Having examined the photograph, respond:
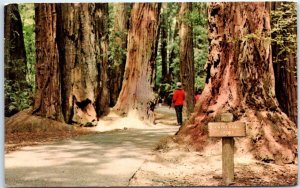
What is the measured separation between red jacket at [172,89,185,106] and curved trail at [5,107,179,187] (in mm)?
300

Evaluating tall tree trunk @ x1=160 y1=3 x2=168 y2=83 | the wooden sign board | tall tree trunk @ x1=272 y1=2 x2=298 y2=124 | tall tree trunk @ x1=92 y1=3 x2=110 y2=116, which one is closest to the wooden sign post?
the wooden sign board

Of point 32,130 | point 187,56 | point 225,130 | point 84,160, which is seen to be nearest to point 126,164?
point 84,160

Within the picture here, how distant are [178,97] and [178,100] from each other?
2.0 inches

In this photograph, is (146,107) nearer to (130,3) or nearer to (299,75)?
(130,3)

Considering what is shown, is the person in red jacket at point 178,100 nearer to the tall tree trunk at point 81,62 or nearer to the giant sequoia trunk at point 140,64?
the giant sequoia trunk at point 140,64

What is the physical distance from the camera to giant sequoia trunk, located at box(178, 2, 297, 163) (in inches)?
251

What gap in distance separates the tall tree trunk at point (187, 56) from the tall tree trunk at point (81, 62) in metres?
1.28

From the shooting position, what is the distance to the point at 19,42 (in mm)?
6602

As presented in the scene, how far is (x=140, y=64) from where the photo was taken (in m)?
7.85

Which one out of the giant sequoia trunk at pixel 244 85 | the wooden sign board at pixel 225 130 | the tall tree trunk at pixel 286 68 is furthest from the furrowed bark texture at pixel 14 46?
the tall tree trunk at pixel 286 68

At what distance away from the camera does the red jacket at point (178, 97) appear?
6.59 m

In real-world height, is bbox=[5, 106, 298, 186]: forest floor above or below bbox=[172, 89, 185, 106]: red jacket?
below

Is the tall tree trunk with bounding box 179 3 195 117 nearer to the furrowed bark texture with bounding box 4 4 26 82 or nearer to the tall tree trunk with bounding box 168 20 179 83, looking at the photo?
the tall tree trunk with bounding box 168 20 179 83

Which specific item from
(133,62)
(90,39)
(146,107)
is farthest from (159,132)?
(90,39)
